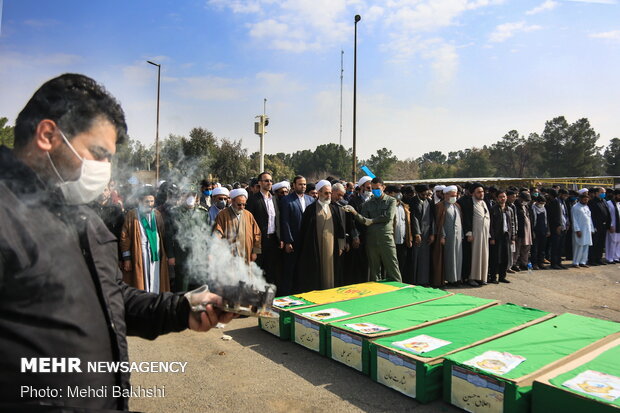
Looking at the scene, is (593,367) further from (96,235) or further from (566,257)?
(566,257)

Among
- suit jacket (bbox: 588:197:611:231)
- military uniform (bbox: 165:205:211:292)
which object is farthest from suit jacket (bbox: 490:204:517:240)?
military uniform (bbox: 165:205:211:292)

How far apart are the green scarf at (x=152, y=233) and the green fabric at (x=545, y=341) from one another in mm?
4107

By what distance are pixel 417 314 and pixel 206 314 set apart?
3922 millimetres

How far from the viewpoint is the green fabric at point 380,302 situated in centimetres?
535

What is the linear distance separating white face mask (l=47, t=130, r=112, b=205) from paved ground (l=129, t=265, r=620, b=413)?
2733mm

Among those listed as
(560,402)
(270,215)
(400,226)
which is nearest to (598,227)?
(400,226)

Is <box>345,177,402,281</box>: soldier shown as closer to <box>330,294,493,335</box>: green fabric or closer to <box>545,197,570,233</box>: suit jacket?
<box>330,294,493,335</box>: green fabric

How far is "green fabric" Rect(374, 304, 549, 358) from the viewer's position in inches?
167

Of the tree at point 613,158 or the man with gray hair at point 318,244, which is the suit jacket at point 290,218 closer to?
the man with gray hair at point 318,244

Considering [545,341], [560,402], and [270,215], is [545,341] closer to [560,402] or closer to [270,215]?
[560,402]

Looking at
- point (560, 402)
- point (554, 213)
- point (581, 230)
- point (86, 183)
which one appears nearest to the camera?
point (86, 183)

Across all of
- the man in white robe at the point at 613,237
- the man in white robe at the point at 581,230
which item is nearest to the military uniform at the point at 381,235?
the man in white robe at the point at 581,230

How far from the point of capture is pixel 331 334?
15.4 feet

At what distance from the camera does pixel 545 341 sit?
170 inches
